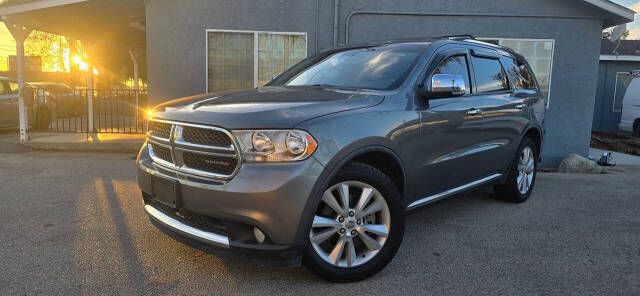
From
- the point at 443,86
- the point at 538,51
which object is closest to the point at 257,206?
the point at 443,86

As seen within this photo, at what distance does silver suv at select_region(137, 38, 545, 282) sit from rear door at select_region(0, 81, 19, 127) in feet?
34.7

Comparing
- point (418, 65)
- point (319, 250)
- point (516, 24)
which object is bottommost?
point (319, 250)

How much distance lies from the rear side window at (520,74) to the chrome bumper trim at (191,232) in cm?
377

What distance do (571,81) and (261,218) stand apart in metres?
8.44

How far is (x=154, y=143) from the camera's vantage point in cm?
330

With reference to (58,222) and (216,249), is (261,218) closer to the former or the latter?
(216,249)

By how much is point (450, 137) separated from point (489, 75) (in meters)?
1.23

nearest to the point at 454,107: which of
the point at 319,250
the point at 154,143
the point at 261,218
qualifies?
the point at 319,250

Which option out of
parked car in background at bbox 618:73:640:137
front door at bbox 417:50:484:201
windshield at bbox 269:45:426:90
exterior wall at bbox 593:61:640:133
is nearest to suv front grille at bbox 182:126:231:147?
windshield at bbox 269:45:426:90

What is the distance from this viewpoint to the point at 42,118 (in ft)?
40.4

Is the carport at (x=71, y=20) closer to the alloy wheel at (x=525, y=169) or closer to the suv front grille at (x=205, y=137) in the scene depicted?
the suv front grille at (x=205, y=137)

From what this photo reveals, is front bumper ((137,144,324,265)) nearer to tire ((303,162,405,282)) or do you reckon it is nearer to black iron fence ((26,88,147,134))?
tire ((303,162,405,282))

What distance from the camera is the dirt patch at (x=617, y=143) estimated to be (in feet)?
37.0

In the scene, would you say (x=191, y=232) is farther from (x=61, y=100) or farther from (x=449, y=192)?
(x=61, y=100)
